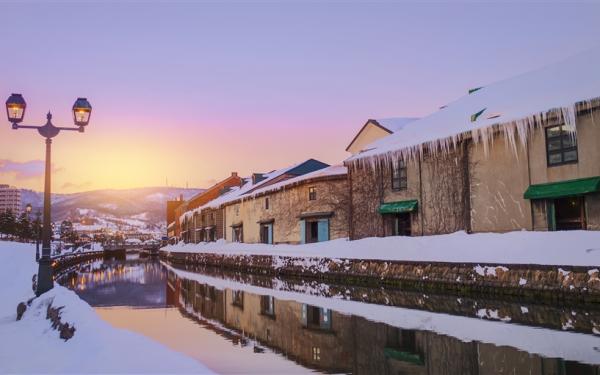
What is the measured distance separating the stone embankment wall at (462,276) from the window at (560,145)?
6.81 meters

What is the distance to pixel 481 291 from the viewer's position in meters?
17.0

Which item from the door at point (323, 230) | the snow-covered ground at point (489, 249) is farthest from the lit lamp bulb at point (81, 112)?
the door at point (323, 230)

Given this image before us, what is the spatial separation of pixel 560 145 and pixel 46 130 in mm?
18991

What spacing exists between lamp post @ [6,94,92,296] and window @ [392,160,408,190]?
1808cm

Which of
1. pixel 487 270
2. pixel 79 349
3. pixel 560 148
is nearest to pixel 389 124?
pixel 560 148

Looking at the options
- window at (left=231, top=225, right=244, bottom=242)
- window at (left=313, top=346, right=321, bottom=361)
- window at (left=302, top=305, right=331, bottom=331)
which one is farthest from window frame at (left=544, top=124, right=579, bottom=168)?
window at (left=231, top=225, right=244, bottom=242)

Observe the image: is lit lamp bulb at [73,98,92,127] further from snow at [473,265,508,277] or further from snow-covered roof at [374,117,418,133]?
snow-covered roof at [374,117,418,133]

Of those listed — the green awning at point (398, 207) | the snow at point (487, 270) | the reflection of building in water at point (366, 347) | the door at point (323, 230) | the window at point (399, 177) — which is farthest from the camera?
the door at point (323, 230)

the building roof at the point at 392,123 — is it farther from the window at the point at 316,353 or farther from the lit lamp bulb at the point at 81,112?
the window at the point at 316,353

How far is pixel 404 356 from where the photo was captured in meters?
8.84

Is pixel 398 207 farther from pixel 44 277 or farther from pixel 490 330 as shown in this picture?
pixel 44 277

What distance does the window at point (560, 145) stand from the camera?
20125mm

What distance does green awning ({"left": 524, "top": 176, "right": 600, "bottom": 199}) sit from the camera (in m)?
18.9

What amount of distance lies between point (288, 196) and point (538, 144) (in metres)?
21.7
